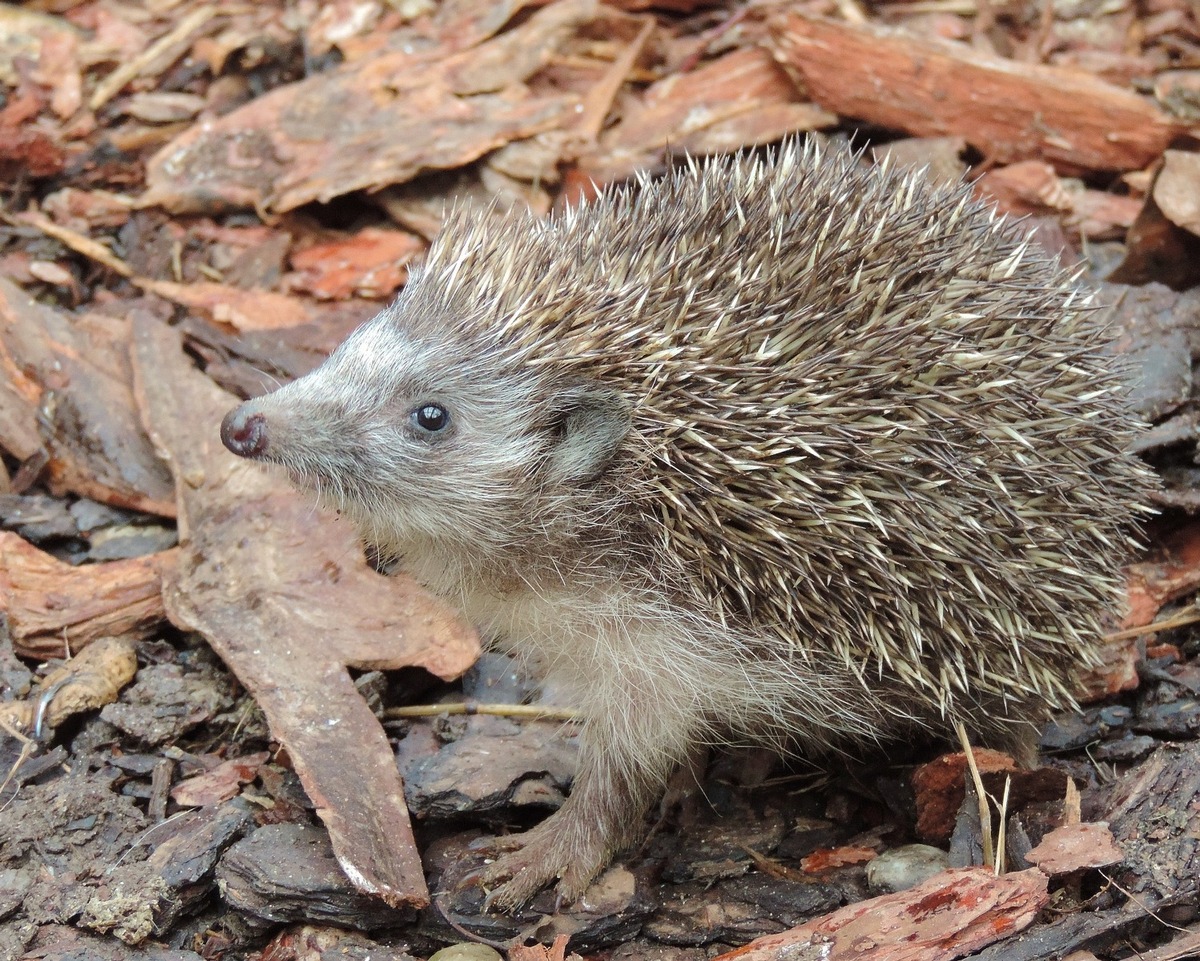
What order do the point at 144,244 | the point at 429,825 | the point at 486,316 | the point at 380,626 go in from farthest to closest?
the point at 144,244 → the point at 380,626 → the point at 429,825 → the point at 486,316

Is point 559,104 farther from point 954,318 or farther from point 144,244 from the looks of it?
point 954,318

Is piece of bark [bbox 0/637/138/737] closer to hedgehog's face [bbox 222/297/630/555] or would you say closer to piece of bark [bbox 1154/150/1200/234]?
hedgehog's face [bbox 222/297/630/555]

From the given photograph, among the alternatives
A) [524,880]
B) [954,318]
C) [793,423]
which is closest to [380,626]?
[524,880]

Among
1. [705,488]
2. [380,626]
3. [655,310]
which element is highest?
[655,310]

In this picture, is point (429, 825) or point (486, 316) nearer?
point (486, 316)

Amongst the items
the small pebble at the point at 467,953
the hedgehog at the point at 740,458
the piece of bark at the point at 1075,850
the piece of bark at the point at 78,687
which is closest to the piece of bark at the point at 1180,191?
the hedgehog at the point at 740,458

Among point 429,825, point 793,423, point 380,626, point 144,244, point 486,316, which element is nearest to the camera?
point 793,423

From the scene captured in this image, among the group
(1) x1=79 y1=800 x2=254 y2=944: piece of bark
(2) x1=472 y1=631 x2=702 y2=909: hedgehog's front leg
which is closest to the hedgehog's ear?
(2) x1=472 y1=631 x2=702 y2=909: hedgehog's front leg
